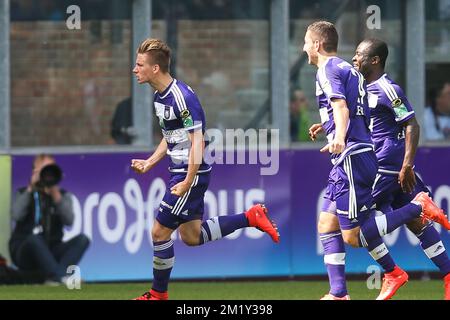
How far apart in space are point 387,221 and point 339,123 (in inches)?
47.3

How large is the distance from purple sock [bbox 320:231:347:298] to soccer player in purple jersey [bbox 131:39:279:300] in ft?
3.50

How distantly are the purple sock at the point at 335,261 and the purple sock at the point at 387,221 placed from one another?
0.23 m

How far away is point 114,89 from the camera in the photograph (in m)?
14.2

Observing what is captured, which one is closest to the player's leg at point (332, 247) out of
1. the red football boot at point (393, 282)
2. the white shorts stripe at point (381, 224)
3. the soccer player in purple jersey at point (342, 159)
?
the soccer player in purple jersey at point (342, 159)

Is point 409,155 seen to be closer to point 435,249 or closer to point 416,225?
point 416,225

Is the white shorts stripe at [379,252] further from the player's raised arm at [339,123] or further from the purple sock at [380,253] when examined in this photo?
the player's raised arm at [339,123]

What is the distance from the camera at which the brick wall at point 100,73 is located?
14.0 m

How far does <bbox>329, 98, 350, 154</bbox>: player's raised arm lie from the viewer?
9.97 meters

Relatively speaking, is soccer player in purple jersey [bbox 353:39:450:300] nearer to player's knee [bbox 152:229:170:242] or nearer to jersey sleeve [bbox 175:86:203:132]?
jersey sleeve [bbox 175:86:203:132]

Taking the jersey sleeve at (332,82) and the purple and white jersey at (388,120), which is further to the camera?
the purple and white jersey at (388,120)
